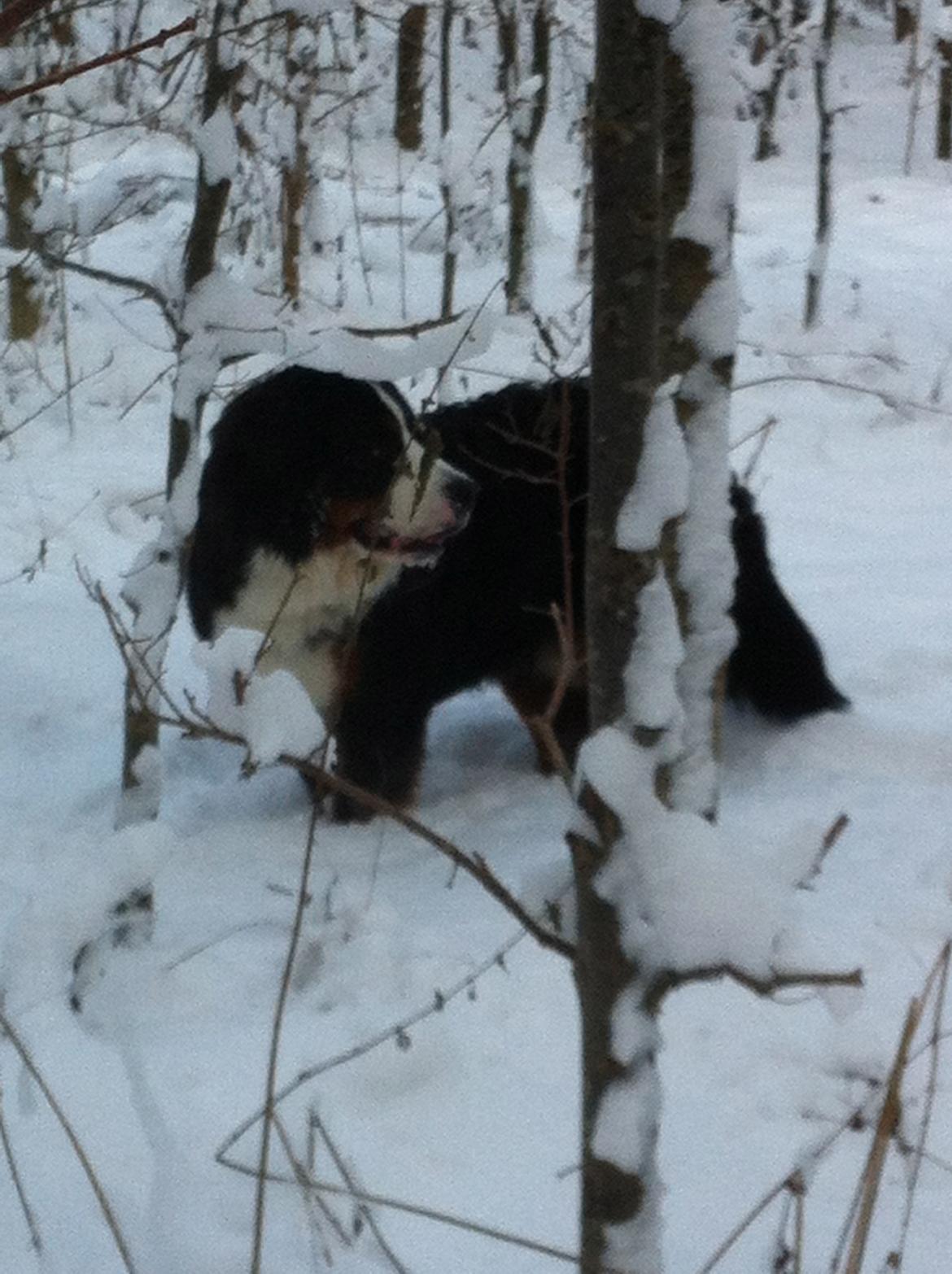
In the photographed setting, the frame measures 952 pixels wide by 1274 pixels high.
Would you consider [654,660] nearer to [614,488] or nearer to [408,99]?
[614,488]

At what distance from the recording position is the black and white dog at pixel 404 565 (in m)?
3.29

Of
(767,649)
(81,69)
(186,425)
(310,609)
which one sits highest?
(81,69)

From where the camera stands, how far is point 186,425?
260cm

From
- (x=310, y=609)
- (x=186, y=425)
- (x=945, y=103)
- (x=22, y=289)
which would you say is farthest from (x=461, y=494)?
(x=945, y=103)

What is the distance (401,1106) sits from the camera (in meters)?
2.17

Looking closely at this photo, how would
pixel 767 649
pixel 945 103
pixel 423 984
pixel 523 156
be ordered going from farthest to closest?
1. pixel 945 103
2. pixel 523 156
3. pixel 767 649
4. pixel 423 984

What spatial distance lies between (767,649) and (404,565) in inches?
35.4

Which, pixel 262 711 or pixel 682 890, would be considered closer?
pixel 682 890

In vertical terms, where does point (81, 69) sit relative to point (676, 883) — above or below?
above

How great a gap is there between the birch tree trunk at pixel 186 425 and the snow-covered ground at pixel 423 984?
0.46 metres

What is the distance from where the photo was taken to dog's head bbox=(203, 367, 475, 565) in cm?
327

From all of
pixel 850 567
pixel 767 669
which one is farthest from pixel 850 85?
pixel 767 669

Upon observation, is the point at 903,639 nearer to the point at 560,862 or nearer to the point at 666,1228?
the point at 666,1228

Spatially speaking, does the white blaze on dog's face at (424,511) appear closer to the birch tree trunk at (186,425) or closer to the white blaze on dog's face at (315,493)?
the white blaze on dog's face at (315,493)
